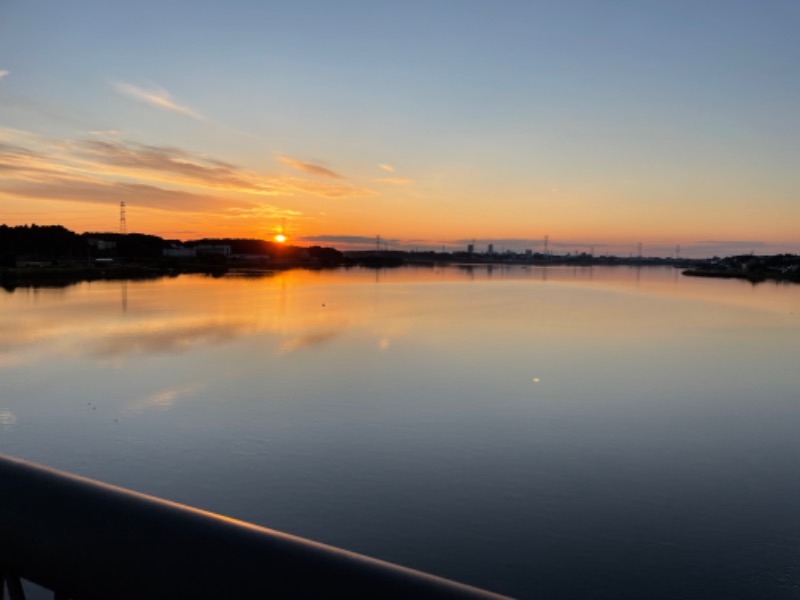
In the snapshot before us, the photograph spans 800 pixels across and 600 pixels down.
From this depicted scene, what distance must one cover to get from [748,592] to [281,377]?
12206 millimetres

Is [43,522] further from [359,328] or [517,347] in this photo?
[359,328]

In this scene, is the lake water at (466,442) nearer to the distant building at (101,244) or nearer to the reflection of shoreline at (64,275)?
the reflection of shoreline at (64,275)

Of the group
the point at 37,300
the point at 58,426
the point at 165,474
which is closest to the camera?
the point at 165,474

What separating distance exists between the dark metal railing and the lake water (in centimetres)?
598

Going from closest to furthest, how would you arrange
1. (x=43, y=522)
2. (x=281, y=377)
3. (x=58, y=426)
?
(x=43, y=522), (x=58, y=426), (x=281, y=377)

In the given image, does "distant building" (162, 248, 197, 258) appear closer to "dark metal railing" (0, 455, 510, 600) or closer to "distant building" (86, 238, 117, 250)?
"distant building" (86, 238, 117, 250)

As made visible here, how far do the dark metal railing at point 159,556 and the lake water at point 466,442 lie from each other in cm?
598

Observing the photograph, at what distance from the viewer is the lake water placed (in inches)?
266

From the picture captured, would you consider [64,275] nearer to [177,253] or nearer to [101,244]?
[101,244]

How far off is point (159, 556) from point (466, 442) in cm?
1004

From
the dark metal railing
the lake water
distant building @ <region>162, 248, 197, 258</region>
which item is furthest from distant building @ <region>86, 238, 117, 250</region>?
the dark metal railing

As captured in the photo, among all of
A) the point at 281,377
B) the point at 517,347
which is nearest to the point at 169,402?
the point at 281,377

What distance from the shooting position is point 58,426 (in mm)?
11172

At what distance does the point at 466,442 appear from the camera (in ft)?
34.1
